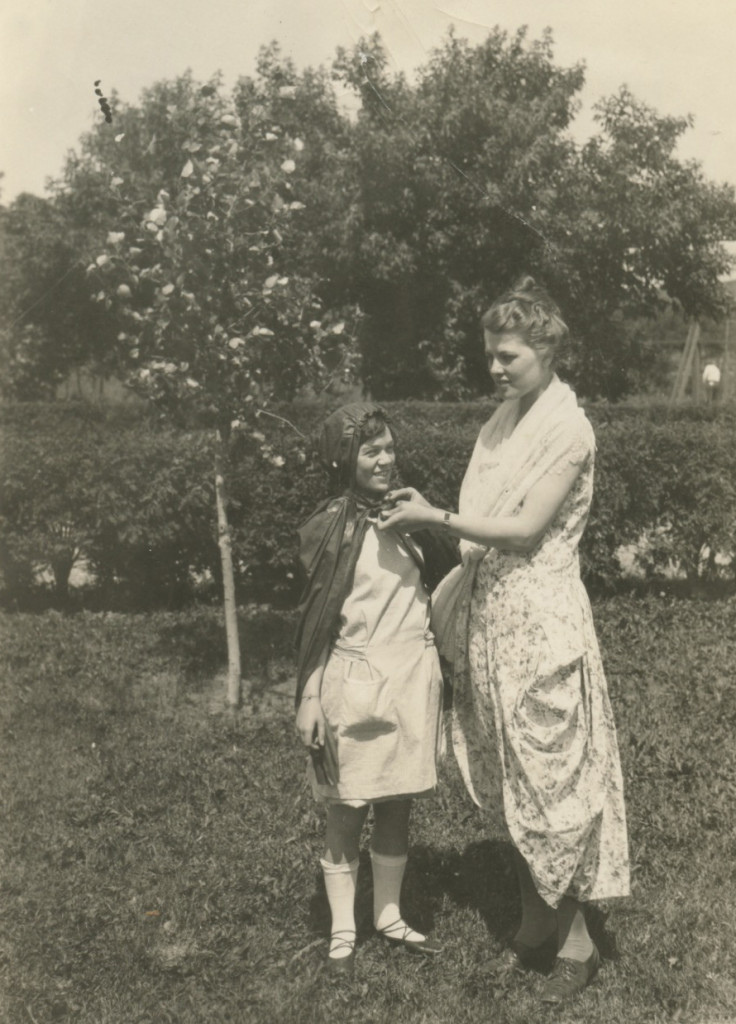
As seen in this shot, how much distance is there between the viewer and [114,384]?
3338cm

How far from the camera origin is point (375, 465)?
2.89m

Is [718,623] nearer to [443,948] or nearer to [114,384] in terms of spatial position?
[443,948]

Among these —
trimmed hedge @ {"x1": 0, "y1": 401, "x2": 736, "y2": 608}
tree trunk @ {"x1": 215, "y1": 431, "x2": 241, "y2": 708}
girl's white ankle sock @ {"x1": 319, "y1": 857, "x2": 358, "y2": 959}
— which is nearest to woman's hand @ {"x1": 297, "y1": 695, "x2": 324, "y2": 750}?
girl's white ankle sock @ {"x1": 319, "y1": 857, "x2": 358, "y2": 959}

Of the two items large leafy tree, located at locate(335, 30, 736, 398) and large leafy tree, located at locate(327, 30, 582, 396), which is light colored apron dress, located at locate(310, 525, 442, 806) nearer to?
large leafy tree, located at locate(335, 30, 736, 398)

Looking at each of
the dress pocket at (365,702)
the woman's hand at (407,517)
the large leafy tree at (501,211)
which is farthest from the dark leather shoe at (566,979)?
the large leafy tree at (501,211)

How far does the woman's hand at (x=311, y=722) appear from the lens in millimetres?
2795

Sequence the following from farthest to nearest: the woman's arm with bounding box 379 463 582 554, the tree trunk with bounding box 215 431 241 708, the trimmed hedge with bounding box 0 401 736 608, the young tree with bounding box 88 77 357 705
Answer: the trimmed hedge with bounding box 0 401 736 608
the tree trunk with bounding box 215 431 241 708
the young tree with bounding box 88 77 357 705
the woman's arm with bounding box 379 463 582 554

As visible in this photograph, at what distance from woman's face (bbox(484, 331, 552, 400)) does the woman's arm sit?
0.28m

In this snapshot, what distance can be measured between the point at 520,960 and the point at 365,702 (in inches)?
40.3

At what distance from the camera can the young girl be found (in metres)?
2.84

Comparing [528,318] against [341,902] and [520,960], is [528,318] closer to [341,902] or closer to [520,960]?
Result: [341,902]

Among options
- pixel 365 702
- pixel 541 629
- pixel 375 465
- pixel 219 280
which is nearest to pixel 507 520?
pixel 541 629

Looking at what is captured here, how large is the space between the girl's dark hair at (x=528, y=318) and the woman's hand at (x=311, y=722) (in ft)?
3.90

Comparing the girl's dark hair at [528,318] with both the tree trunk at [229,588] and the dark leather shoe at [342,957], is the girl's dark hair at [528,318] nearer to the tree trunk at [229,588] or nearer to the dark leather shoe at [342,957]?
the dark leather shoe at [342,957]
